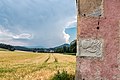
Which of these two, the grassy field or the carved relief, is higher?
the carved relief

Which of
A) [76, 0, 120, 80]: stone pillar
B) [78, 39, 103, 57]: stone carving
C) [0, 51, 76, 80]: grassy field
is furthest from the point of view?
[0, 51, 76, 80]: grassy field

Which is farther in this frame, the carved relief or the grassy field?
the grassy field

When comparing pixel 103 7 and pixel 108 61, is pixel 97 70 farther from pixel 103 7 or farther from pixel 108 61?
pixel 103 7

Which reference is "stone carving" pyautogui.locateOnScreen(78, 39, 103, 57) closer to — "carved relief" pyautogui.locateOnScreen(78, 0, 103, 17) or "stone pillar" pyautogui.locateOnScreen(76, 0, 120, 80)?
"stone pillar" pyautogui.locateOnScreen(76, 0, 120, 80)

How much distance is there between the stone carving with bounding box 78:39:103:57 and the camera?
18.6 feet

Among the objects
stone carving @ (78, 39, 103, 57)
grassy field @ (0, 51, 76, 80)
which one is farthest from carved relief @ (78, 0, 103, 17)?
grassy field @ (0, 51, 76, 80)

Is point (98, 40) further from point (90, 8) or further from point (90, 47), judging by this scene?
point (90, 8)

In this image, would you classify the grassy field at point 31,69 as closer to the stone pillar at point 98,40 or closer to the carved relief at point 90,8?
the stone pillar at point 98,40

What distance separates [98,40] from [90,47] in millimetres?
217

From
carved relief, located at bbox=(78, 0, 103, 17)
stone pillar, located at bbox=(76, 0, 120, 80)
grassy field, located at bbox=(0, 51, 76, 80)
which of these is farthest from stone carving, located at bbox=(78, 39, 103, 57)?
grassy field, located at bbox=(0, 51, 76, 80)

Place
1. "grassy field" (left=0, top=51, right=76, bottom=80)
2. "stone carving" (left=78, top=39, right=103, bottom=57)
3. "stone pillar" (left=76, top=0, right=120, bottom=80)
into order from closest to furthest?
"stone pillar" (left=76, top=0, right=120, bottom=80) → "stone carving" (left=78, top=39, right=103, bottom=57) → "grassy field" (left=0, top=51, right=76, bottom=80)

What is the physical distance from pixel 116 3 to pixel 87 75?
5.26 feet

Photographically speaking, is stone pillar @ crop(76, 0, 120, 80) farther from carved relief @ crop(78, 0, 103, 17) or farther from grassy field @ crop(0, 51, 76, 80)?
grassy field @ crop(0, 51, 76, 80)

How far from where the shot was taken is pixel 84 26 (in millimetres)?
5883
